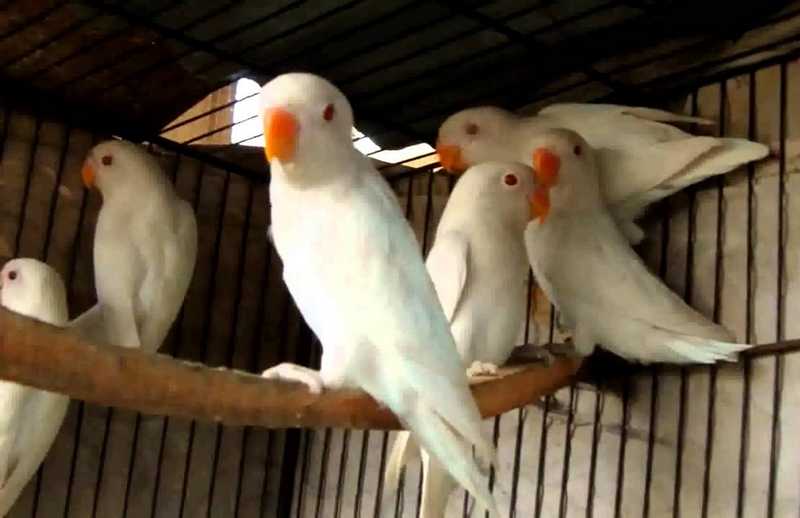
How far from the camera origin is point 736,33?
1729 mm

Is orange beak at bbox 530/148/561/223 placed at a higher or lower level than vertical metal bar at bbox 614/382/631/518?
higher

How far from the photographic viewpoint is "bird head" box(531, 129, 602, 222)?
1.62 meters

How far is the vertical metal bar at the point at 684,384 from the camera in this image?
1553mm

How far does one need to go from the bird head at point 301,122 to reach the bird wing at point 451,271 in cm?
31

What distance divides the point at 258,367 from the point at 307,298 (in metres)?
0.91

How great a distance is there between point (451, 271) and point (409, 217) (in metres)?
0.61

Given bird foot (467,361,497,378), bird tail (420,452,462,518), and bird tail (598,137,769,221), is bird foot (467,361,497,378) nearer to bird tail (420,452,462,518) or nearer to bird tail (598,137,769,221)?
bird tail (420,452,462,518)

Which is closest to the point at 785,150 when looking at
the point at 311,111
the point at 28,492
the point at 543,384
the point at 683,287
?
the point at 683,287

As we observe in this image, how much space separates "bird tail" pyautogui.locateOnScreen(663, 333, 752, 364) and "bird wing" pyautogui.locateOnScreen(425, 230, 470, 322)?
12.3 inches

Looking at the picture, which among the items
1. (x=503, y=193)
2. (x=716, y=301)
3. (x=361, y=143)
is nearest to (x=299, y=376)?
(x=503, y=193)

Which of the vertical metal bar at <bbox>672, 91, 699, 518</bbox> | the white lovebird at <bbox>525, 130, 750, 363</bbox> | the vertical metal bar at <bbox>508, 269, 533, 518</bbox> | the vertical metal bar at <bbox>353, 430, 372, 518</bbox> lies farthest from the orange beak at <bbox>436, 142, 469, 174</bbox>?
the vertical metal bar at <bbox>353, 430, 372, 518</bbox>

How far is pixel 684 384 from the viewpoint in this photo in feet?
5.23

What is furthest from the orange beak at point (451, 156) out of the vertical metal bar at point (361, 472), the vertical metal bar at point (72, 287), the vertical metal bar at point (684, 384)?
the vertical metal bar at point (72, 287)

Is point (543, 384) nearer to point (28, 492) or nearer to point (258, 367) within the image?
point (258, 367)
